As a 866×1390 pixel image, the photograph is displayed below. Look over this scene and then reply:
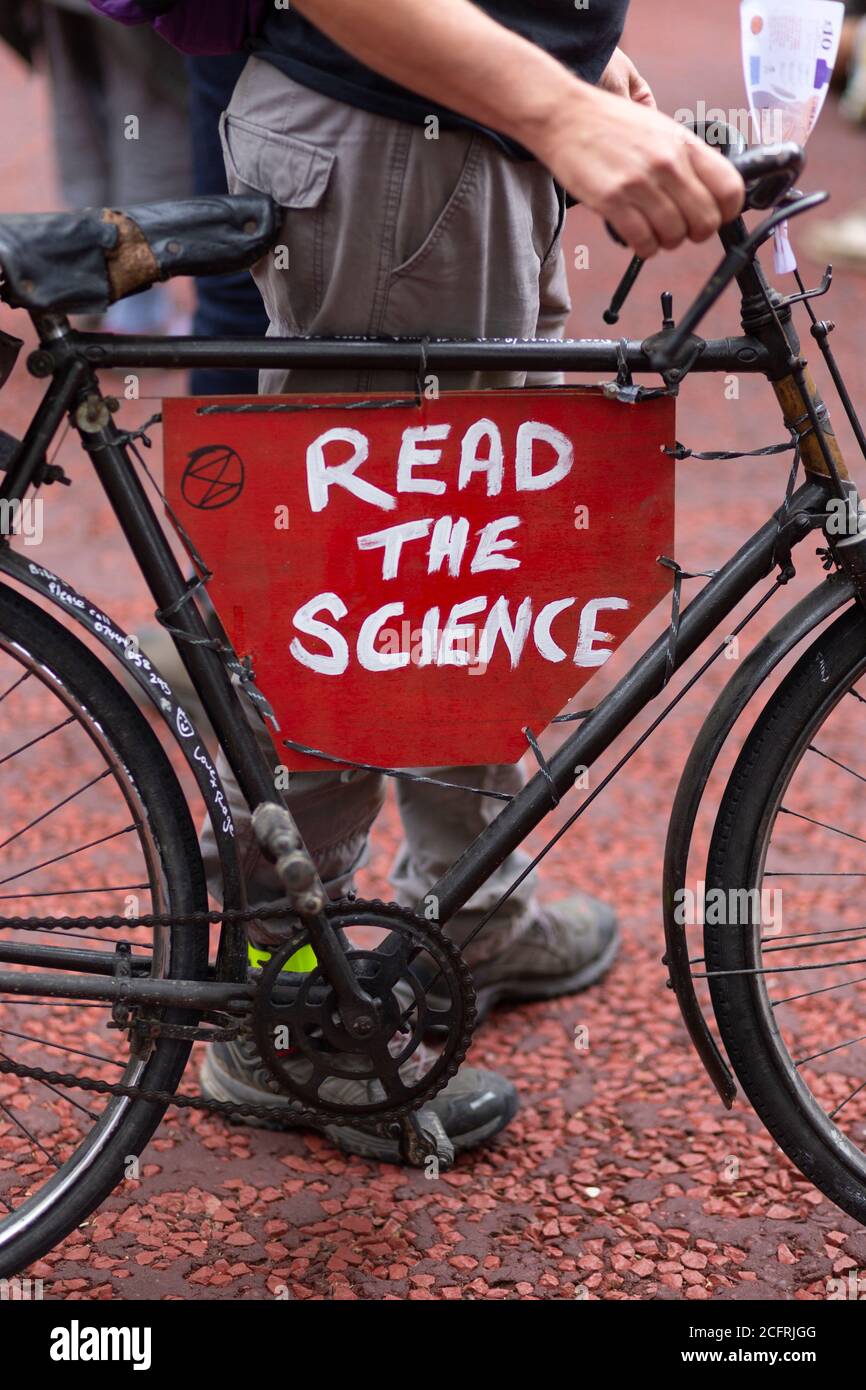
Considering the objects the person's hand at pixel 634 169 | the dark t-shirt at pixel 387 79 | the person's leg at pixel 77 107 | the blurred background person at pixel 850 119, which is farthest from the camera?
the blurred background person at pixel 850 119

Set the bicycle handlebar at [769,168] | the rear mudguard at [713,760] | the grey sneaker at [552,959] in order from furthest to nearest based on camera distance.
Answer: the grey sneaker at [552,959] → the rear mudguard at [713,760] → the bicycle handlebar at [769,168]

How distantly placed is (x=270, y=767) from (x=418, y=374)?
575mm

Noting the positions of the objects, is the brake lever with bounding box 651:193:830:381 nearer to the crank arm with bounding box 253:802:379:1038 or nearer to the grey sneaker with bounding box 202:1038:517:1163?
the crank arm with bounding box 253:802:379:1038

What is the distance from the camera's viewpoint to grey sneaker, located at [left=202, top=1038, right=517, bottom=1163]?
8.32 feet

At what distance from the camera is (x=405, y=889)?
279 cm

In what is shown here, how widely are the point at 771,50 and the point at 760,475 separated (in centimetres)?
409

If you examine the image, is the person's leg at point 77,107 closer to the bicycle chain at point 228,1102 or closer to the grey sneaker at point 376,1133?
the grey sneaker at point 376,1133

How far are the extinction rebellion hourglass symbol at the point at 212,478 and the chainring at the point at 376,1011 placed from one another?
0.56 metres

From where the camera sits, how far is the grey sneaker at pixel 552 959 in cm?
295

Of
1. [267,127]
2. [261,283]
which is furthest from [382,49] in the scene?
[261,283]

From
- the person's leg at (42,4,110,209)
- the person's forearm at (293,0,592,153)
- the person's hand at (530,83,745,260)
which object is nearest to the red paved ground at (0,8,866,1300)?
the person's hand at (530,83,745,260)

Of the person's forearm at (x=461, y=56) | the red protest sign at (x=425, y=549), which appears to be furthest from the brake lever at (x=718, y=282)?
the person's forearm at (x=461, y=56)

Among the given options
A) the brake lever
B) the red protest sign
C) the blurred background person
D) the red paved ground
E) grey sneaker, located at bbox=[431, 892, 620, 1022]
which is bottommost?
the red paved ground

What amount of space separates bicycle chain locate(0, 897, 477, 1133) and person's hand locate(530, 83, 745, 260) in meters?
0.93
